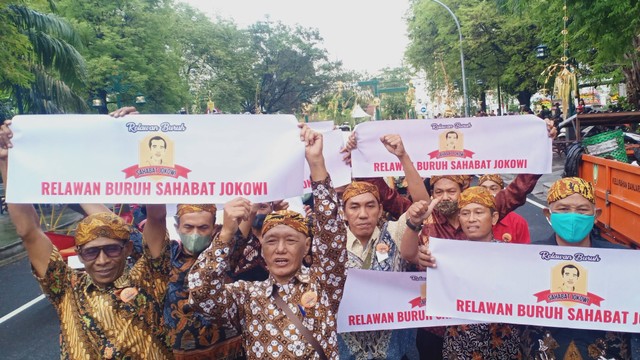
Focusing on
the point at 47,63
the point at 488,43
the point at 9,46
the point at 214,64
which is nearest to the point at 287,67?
the point at 214,64

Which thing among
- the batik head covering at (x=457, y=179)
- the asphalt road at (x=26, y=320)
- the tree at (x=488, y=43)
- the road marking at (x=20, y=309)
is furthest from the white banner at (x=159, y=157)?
the tree at (x=488, y=43)

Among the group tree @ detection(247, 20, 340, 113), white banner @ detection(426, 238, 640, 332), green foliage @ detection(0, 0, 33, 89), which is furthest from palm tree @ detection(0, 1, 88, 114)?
tree @ detection(247, 20, 340, 113)

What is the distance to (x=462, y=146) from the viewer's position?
3.83 meters

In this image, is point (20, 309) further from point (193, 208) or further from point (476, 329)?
point (476, 329)

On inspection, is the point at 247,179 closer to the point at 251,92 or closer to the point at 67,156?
the point at 67,156

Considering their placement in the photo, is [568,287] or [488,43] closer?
[568,287]

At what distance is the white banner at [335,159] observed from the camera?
4.11 metres

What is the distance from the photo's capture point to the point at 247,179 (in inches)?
112

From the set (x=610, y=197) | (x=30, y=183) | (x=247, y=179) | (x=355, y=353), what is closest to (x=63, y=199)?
(x=30, y=183)

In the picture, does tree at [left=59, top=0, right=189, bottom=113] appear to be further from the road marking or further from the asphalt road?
the road marking

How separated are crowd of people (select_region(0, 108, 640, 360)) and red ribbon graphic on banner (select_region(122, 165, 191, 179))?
127 millimetres

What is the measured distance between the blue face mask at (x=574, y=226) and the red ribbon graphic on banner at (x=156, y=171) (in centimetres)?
194

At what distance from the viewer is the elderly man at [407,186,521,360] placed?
2.93m

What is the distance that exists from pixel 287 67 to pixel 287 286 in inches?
2119
